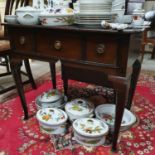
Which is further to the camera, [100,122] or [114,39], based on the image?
[100,122]

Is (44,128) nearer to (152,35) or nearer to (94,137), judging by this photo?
(94,137)

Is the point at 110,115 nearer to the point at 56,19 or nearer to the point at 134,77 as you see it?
the point at 134,77

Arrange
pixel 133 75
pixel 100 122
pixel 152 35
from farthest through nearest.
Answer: pixel 152 35 → pixel 133 75 → pixel 100 122

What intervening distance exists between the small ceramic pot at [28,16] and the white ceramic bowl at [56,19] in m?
0.05

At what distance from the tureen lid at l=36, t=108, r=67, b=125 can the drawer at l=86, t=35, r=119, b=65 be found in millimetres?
478

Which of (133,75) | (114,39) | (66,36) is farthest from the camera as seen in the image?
(133,75)

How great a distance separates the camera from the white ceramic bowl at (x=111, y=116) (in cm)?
129

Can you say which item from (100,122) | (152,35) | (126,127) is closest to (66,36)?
(100,122)

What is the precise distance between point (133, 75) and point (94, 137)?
0.52 meters

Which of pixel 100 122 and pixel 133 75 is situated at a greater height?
pixel 133 75

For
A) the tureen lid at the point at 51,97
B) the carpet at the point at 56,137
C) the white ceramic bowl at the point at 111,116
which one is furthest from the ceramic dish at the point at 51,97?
the white ceramic bowl at the point at 111,116

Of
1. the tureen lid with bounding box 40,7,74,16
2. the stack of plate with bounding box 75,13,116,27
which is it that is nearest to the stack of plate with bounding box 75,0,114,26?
the stack of plate with bounding box 75,13,116,27

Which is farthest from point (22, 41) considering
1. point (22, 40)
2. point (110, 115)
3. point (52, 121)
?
point (110, 115)

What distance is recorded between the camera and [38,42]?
1.14 meters
